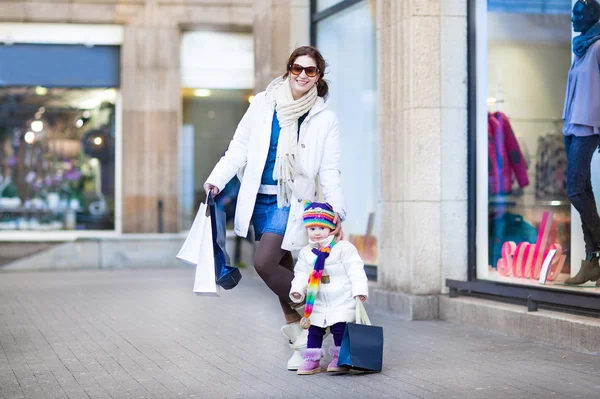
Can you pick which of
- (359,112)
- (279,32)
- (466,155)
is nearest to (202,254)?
(466,155)

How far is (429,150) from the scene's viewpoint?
10109 millimetres

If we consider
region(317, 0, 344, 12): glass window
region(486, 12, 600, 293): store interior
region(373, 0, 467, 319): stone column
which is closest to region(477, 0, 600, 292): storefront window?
region(486, 12, 600, 293): store interior

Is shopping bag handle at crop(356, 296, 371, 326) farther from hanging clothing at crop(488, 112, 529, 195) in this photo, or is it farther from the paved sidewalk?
hanging clothing at crop(488, 112, 529, 195)

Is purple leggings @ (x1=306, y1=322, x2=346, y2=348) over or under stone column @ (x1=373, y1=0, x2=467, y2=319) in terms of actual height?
under

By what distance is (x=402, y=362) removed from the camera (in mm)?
7605

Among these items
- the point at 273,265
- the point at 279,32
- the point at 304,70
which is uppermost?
the point at 279,32

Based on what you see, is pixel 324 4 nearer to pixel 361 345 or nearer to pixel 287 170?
pixel 287 170

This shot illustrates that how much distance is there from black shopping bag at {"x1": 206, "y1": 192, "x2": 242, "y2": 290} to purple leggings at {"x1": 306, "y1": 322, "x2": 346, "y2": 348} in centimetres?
66

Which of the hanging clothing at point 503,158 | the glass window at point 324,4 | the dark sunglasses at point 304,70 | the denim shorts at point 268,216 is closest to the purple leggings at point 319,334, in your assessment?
the denim shorts at point 268,216

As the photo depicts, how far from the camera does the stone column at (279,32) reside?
46.7 ft

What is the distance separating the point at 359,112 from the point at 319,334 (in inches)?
232

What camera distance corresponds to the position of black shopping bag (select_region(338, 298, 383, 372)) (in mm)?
6871

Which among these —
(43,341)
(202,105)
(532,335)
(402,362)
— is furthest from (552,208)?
(202,105)

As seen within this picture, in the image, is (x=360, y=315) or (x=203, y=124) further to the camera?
(x=203, y=124)
